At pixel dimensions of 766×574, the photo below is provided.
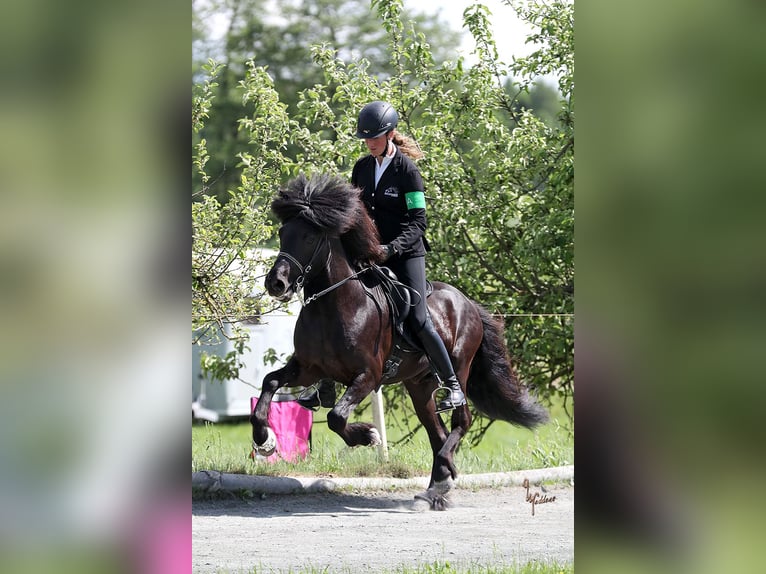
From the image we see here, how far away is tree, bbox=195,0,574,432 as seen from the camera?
31.4ft

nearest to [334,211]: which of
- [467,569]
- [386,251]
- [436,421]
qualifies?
[386,251]

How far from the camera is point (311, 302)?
260 inches

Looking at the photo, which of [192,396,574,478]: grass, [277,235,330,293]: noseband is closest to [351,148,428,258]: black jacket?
[277,235,330,293]: noseband

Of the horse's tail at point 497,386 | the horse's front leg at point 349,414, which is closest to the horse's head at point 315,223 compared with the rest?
the horse's front leg at point 349,414

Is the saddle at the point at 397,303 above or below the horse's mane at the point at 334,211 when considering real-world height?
below

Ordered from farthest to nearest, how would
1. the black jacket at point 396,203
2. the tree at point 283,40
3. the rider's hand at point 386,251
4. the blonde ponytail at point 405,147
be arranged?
1. the tree at point 283,40
2. the blonde ponytail at point 405,147
3. the black jacket at point 396,203
4. the rider's hand at point 386,251

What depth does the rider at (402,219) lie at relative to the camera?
6832mm

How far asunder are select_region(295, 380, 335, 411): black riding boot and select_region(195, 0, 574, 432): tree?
9.72ft

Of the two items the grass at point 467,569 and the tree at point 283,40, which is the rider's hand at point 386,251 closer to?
the grass at point 467,569

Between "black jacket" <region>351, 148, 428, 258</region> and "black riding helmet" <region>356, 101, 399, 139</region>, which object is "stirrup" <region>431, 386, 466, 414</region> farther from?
"black riding helmet" <region>356, 101, 399, 139</region>
